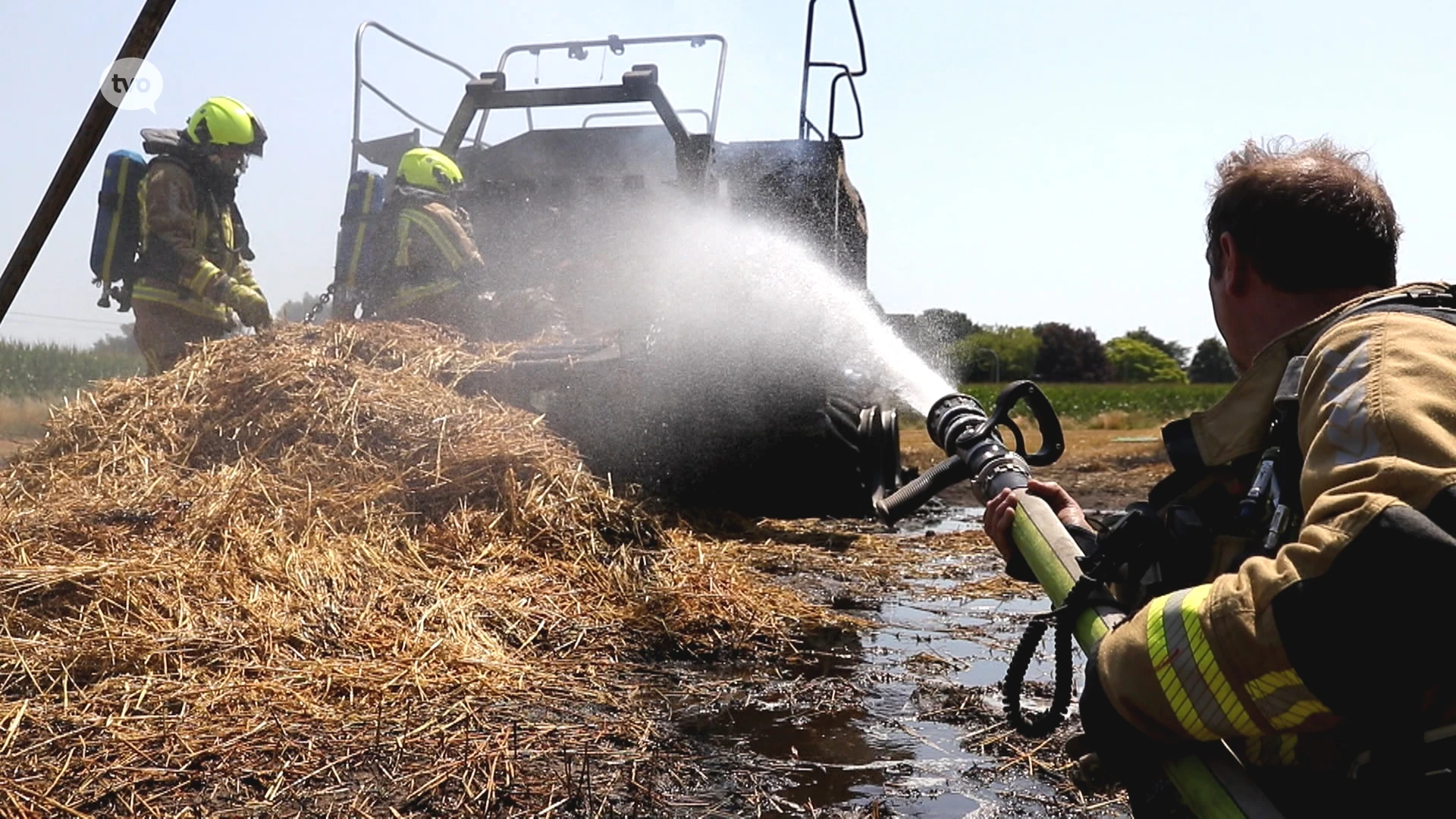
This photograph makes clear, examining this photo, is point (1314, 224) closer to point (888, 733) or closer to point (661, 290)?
point (888, 733)

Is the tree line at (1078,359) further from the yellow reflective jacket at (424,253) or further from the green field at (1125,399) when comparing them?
the yellow reflective jacket at (424,253)

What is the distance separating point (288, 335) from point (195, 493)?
1.57 meters

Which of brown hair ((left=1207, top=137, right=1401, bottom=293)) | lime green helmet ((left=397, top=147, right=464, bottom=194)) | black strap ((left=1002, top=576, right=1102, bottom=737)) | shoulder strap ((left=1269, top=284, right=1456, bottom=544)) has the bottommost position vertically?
black strap ((left=1002, top=576, right=1102, bottom=737))

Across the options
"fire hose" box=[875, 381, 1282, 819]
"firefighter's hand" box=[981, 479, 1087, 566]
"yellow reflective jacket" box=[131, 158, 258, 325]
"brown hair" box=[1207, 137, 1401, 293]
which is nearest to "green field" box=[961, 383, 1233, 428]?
"yellow reflective jacket" box=[131, 158, 258, 325]

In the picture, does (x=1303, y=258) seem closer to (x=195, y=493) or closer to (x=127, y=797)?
(x=127, y=797)

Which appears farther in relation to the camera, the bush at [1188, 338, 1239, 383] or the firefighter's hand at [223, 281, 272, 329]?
the bush at [1188, 338, 1239, 383]

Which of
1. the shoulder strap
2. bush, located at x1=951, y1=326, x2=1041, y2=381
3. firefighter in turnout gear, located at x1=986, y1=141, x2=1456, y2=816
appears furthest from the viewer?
bush, located at x1=951, y1=326, x2=1041, y2=381

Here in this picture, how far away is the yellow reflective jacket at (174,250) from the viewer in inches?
268

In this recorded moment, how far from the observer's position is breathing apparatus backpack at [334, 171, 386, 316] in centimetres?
791

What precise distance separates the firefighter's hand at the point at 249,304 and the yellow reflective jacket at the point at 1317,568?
672cm

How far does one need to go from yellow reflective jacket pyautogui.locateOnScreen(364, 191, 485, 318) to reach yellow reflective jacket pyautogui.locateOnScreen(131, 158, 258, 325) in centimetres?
106

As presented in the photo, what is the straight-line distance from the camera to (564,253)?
26.7ft

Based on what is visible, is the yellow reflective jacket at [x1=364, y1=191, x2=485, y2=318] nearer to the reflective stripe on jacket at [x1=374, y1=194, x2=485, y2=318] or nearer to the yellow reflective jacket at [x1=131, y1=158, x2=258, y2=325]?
the reflective stripe on jacket at [x1=374, y1=194, x2=485, y2=318]

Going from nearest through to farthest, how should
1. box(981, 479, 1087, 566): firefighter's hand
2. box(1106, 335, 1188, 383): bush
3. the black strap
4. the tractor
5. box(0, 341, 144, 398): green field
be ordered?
the black strap < box(981, 479, 1087, 566): firefighter's hand < the tractor < box(0, 341, 144, 398): green field < box(1106, 335, 1188, 383): bush
